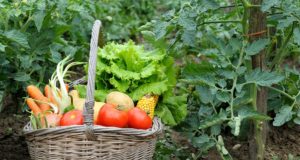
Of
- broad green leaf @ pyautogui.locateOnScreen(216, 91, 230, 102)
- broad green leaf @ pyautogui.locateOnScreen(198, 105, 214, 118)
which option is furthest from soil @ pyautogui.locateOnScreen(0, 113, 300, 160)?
broad green leaf @ pyautogui.locateOnScreen(216, 91, 230, 102)

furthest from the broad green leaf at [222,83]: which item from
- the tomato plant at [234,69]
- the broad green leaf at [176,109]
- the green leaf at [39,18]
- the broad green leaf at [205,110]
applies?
the green leaf at [39,18]

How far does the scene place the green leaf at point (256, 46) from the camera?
9.23 ft

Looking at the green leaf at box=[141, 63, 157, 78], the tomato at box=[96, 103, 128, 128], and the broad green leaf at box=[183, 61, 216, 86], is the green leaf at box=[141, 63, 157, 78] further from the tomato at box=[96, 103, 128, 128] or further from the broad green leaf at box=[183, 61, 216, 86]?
the tomato at box=[96, 103, 128, 128]

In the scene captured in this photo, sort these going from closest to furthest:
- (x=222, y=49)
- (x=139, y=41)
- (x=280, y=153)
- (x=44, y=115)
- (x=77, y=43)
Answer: (x=44, y=115), (x=222, y=49), (x=280, y=153), (x=77, y=43), (x=139, y=41)

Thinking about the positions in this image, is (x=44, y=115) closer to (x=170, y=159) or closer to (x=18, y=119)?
(x=170, y=159)

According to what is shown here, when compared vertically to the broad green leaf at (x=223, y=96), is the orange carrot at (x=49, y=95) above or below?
above

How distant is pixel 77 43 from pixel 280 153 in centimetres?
170

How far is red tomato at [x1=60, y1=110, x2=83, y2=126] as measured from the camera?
260 cm

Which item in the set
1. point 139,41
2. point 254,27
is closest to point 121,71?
point 254,27

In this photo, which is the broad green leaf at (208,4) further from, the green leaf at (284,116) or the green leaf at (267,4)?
the green leaf at (284,116)

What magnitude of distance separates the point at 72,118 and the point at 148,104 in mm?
437

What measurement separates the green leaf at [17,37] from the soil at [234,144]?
2.28 feet

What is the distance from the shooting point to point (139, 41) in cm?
572

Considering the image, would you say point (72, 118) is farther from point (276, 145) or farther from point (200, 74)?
point (276, 145)
